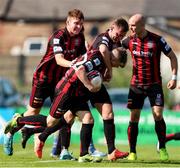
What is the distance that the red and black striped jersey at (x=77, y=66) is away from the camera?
571 inches

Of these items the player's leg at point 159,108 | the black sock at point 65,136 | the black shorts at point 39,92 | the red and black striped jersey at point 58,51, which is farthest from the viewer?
the black shorts at point 39,92

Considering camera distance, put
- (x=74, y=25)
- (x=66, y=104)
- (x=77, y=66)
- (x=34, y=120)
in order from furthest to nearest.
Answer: (x=34, y=120) → (x=74, y=25) → (x=66, y=104) → (x=77, y=66)

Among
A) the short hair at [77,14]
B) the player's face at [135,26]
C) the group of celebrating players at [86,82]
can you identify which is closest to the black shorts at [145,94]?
the group of celebrating players at [86,82]

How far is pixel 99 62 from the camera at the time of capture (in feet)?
47.9

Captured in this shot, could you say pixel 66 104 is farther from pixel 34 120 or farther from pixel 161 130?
pixel 161 130

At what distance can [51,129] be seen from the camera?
15.2 m

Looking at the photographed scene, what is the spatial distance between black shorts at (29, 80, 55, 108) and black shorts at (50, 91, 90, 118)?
4.54 feet

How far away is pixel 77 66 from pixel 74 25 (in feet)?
3.10

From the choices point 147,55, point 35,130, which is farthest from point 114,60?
point 35,130

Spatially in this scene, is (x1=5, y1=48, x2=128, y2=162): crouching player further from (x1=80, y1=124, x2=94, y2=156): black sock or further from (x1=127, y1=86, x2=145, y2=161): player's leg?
(x1=127, y1=86, x2=145, y2=161): player's leg

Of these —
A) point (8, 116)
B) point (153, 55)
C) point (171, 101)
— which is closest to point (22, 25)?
point (171, 101)

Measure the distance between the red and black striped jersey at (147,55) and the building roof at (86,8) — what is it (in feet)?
161

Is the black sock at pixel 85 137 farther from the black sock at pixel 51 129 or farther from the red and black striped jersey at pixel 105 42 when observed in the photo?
the red and black striped jersey at pixel 105 42

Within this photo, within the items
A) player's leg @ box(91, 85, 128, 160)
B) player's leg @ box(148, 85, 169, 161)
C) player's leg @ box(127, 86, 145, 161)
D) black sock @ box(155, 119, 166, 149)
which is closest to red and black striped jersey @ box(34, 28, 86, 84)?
player's leg @ box(91, 85, 128, 160)
